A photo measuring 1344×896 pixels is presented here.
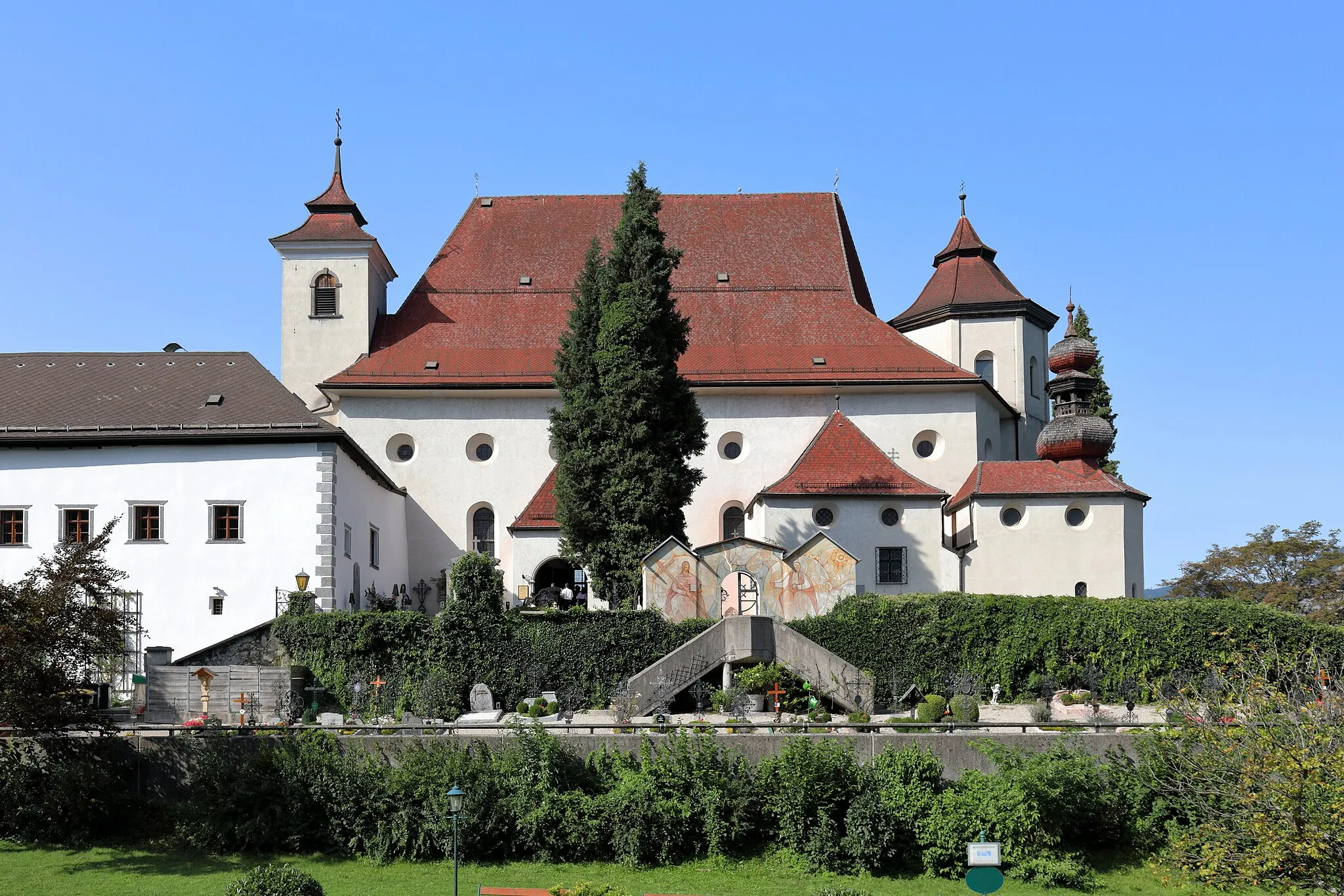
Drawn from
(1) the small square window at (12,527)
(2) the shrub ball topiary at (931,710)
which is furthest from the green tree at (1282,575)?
(1) the small square window at (12,527)

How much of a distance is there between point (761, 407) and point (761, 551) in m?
10.7

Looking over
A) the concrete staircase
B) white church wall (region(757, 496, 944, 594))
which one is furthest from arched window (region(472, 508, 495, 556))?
the concrete staircase

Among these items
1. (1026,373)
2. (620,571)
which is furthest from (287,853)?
(1026,373)

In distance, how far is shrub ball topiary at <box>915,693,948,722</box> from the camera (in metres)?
30.9

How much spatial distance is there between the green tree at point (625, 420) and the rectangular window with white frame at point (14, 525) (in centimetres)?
1286

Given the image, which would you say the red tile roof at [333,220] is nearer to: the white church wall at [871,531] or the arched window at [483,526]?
the arched window at [483,526]

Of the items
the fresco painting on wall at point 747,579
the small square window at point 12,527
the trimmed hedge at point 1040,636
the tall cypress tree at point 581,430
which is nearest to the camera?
the trimmed hedge at point 1040,636

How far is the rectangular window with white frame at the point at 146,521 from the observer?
1422 inches

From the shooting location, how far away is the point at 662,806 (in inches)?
1009

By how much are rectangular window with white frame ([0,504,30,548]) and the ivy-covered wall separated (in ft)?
24.7

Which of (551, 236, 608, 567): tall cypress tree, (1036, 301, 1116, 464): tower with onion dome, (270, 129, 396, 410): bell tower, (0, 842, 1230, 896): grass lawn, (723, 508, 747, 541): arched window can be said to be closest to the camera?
(0, 842, 1230, 896): grass lawn

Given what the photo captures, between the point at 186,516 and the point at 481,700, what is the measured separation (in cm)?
910

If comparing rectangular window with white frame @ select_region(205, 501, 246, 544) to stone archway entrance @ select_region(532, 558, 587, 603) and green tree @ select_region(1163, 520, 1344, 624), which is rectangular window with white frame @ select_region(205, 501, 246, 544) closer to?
stone archway entrance @ select_region(532, 558, 587, 603)

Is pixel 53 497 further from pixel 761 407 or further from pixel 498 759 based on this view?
pixel 761 407
